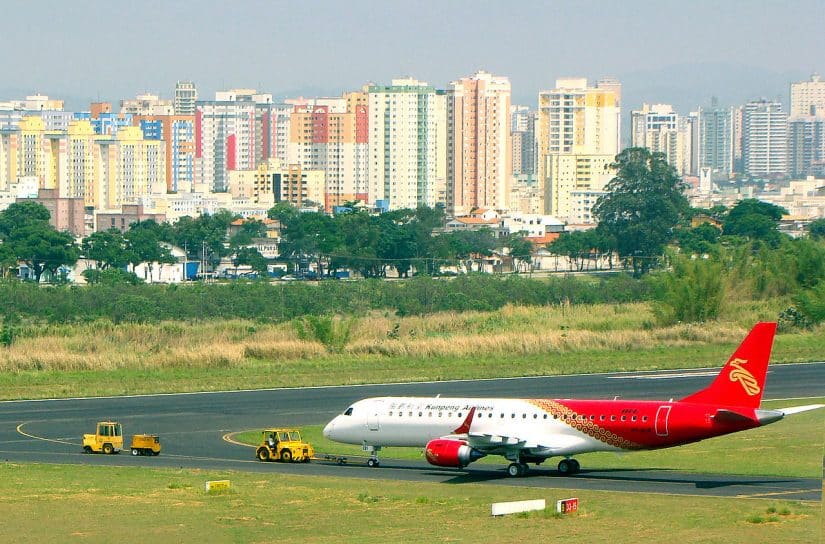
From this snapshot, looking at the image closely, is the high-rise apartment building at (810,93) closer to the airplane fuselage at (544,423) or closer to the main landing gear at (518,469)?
the airplane fuselage at (544,423)

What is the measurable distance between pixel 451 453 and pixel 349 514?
32.7 ft

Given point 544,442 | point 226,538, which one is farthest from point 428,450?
point 226,538

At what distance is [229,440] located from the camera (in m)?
70.4

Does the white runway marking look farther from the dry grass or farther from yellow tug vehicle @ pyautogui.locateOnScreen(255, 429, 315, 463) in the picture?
yellow tug vehicle @ pyautogui.locateOnScreen(255, 429, 315, 463)

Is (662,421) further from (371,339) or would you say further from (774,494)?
(371,339)

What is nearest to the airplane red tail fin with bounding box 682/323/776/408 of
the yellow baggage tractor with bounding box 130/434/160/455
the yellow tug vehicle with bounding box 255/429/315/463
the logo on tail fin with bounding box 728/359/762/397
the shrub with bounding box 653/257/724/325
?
the logo on tail fin with bounding box 728/359/762/397

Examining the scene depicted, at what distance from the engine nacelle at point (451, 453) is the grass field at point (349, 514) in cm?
167

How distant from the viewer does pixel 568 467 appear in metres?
58.1

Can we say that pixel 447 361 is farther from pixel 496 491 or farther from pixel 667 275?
pixel 496 491

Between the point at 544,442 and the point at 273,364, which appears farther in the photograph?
the point at 273,364

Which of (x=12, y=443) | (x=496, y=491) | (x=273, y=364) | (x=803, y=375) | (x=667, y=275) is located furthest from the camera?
(x=667, y=275)

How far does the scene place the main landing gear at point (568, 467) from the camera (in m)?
58.1

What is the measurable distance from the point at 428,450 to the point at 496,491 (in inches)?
190

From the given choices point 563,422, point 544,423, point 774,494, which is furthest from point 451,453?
point 774,494
